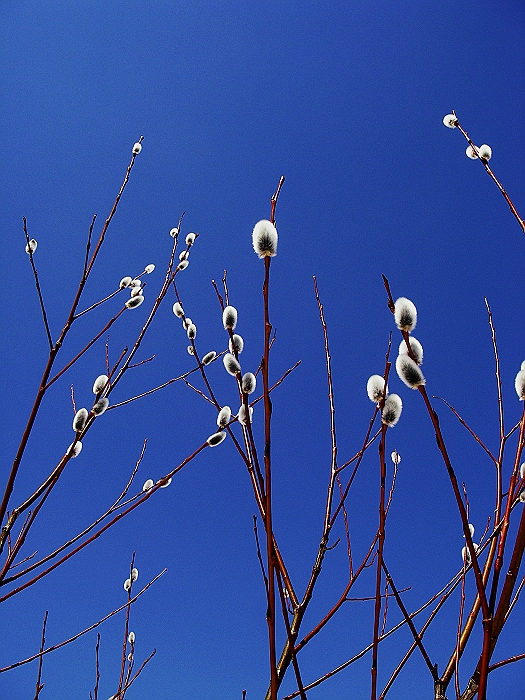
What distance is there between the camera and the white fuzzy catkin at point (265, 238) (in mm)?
1142

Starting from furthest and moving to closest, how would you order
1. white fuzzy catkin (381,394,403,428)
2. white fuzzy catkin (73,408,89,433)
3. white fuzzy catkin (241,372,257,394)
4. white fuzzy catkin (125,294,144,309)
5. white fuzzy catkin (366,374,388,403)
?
white fuzzy catkin (125,294,144,309), white fuzzy catkin (73,408,89,433), white fuzzy catkin (241,372,257,394), white fuzzy catkin (366,374,388,403), white fuzzy catkin (381,394,403,428)

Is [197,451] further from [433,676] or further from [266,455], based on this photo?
[433,676]

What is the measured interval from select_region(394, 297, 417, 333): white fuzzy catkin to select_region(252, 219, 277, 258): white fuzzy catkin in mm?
368

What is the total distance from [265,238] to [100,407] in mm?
1000

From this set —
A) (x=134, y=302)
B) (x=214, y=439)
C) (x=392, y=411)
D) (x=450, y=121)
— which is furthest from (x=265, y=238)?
(x=450, y=121)

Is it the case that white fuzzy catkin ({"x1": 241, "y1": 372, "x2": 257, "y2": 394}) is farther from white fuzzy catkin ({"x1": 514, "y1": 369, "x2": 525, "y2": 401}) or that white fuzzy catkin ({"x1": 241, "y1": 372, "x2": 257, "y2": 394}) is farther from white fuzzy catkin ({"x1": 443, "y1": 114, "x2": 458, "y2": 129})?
white fuzzy catkin ({"x1": 443, "y1": 114, "x2": 458, "y2": 129})

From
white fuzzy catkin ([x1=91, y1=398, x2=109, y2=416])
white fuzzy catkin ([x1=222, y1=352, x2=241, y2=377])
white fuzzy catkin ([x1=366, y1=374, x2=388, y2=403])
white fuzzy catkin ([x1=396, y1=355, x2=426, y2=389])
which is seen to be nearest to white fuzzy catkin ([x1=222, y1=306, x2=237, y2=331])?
white fuzzy catkin ([x1=222, y1=352, x2=241, y2=377])

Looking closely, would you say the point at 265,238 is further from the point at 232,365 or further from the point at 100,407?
the point at 100,407

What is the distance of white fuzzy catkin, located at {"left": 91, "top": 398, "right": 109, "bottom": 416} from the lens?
1.67 m

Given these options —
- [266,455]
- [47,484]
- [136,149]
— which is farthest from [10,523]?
[136,149]

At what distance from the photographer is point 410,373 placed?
92 centimetres

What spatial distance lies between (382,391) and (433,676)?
743mm

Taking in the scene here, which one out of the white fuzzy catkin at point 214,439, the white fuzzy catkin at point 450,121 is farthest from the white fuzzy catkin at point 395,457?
the white fuzzy catkin at point 450,121

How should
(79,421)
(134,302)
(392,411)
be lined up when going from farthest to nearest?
(134,302) < (79,421) < (392,411)
